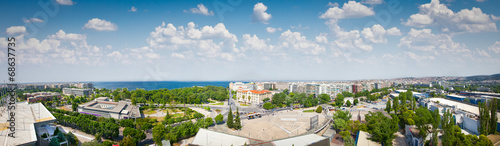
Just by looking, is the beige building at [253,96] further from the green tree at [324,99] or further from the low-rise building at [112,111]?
the low-rise building at [112,111]

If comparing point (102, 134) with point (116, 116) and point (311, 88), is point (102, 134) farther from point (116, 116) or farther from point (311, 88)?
point (311, 88)

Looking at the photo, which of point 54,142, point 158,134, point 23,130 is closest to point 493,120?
point 158,134

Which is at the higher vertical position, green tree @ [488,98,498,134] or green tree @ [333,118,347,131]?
green tree @ [488,98,498,134]

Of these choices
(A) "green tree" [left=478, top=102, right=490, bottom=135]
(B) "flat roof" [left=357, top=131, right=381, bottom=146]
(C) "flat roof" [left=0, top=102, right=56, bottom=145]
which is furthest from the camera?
(B) "flat roof" [left=357, top=131, right=381, bottom=146]

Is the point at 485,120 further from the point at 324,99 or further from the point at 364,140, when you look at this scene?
the point at 324,99

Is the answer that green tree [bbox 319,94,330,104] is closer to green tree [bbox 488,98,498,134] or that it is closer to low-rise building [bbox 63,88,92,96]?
green tree [bbox 488,98,498,134]

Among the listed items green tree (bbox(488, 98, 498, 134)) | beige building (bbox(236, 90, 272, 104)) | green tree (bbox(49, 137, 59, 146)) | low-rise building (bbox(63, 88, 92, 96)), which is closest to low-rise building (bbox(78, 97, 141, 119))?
green tree (bbox(49, 137, 59, 146))

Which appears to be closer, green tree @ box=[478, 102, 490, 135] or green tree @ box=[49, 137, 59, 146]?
green tree @ box=[49, 137, 59, 146]

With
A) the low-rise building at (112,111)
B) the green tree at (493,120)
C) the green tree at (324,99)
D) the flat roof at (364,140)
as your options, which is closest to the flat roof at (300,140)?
the flat roof at (364,140)

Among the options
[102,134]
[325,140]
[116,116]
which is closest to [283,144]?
[325,140]
